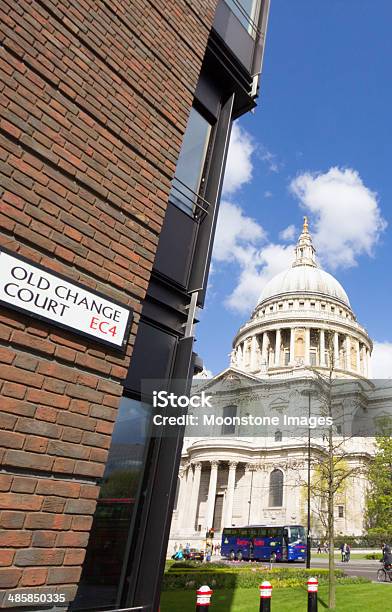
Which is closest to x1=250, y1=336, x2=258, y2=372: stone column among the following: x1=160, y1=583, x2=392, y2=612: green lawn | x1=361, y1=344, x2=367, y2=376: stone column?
x1=361, y1=344, x2=367, y2=376: stone column

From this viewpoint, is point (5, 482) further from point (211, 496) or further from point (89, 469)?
point (211, 496)

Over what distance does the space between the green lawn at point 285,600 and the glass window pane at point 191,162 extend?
424 inches

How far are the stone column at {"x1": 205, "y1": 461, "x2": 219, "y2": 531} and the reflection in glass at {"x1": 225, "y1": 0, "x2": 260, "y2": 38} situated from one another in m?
54.2

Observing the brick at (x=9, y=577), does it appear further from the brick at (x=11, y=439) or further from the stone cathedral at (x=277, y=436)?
the stone cathedral at (x=277, y=436)

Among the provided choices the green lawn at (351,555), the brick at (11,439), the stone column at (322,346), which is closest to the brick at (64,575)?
the brick at (11,439)

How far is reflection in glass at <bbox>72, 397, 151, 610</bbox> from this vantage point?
13.2 ft

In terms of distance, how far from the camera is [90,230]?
139 inches

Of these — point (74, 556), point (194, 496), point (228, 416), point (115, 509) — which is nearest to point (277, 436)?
point (228, 416)

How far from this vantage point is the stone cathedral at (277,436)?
53.7 metres

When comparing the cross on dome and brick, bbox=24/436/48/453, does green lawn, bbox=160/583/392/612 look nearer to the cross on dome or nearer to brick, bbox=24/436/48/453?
brick, bbox=24/436/48/453

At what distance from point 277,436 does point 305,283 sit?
35.5m

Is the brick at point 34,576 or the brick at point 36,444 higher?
the brick at point 36,444

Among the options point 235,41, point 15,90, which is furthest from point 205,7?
point 15,90

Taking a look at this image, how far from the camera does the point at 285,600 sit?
45.8 feet
